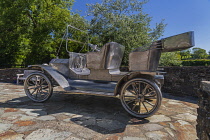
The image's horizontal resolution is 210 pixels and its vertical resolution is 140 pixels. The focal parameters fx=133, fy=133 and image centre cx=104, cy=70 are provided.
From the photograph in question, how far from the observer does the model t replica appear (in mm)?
2578

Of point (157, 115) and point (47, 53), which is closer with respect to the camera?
point (157, 115)

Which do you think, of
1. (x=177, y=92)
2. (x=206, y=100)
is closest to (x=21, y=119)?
(x=206, y=100)

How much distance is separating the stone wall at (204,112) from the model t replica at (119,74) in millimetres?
1016

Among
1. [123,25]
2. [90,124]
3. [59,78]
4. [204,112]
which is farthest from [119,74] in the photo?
[123,25]

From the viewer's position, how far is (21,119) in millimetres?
2506

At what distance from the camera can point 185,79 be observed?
16.5 feet

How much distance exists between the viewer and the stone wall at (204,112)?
52.6 inches

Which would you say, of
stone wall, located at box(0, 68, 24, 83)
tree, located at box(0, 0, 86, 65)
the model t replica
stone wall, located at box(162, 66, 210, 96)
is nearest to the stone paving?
the model t replica

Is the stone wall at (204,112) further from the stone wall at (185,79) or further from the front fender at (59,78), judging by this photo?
the stone wall at (185,79)

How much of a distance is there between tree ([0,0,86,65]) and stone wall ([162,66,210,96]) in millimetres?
8288

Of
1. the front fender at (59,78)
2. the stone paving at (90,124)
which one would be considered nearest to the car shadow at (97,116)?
the stone paving at (90,124)

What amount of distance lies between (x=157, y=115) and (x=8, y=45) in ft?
41.8

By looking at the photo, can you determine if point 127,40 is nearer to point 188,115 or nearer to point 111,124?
point 188,115

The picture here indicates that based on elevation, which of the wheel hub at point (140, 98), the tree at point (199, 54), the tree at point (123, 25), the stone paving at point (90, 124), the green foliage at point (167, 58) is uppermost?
the tree at point (199, 54)
